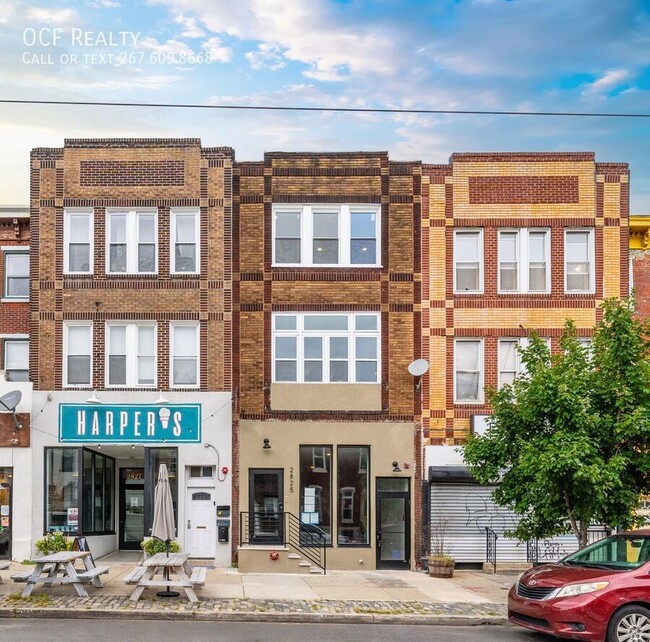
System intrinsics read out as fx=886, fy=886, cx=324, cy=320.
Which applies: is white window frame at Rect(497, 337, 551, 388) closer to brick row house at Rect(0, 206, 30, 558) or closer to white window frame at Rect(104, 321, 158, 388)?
white window frame at Rect(104, 321, 158, 388)

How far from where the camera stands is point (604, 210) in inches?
945

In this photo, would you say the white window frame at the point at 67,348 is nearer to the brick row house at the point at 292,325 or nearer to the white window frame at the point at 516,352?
the brick row house at the point at 292,325

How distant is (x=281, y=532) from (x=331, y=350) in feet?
16.0

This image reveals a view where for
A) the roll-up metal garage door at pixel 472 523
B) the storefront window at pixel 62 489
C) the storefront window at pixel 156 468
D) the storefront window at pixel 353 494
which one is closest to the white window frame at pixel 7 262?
the storefront window at pixel 62 489

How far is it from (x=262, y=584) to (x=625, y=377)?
351 inches

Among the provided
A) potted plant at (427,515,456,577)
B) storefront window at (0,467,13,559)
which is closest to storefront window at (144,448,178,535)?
storefront window at (0,467,13,559)

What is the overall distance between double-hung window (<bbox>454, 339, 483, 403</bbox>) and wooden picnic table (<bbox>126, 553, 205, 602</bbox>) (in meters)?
9.17

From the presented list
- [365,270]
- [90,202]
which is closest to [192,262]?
[90,202]

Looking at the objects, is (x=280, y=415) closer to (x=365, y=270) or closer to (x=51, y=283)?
(x=365, y=270)

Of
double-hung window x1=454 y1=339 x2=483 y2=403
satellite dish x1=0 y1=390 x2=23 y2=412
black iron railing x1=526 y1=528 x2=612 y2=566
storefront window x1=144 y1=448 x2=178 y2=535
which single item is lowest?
black iron railing x1=526 y1=528 x2=612 y2=566

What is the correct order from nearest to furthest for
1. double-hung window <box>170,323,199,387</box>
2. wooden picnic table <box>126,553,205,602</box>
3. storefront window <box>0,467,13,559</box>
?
1. wooden picnic table <box>126,553,205,602</box>
2. storefront window <box>0,467,13,559</box>
3. double-hung window <box>170,323,199,387</box>

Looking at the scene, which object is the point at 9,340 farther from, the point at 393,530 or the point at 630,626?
the point at 630,626

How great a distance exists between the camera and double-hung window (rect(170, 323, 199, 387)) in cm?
2333

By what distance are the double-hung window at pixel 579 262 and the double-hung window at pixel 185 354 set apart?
33.0ft
